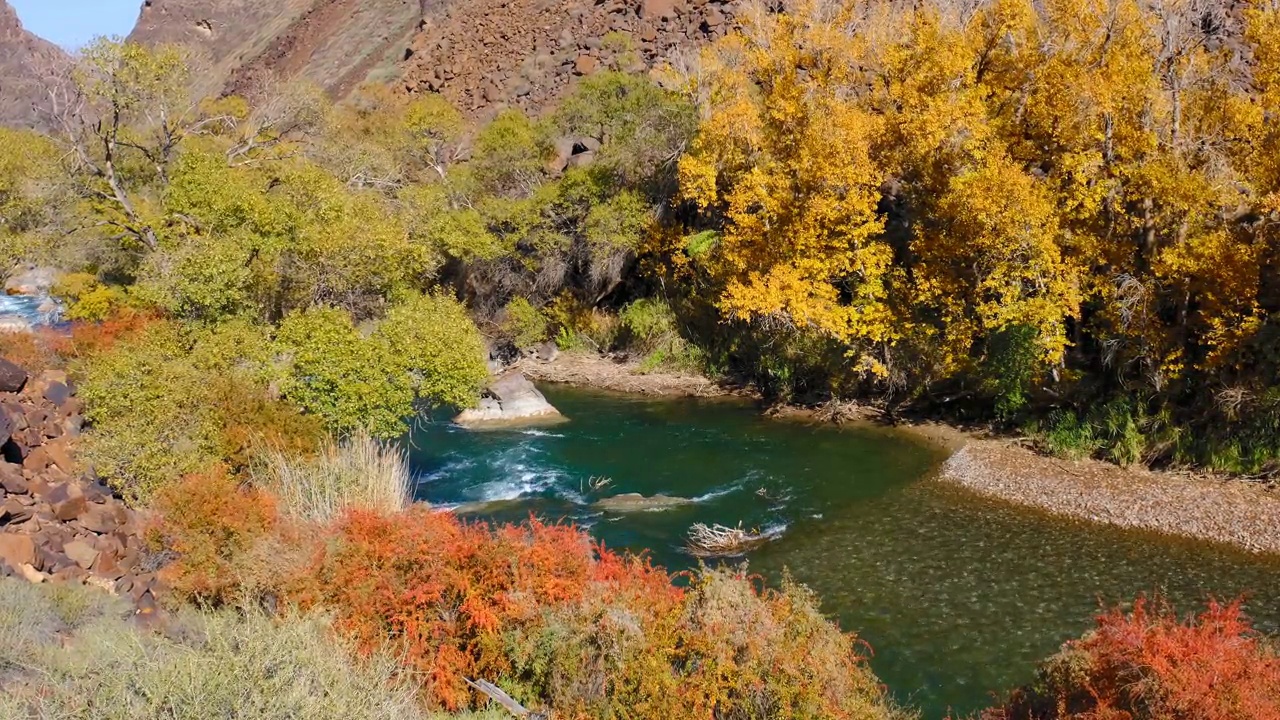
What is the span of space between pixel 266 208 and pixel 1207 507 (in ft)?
70.3

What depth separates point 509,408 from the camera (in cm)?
2783

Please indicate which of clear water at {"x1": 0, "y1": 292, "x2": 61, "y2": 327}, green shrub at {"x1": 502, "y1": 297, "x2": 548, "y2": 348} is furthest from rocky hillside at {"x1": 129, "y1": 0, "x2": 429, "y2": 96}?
green shrub at {"x1": 502, "y1": 297, "x2": 548, "y2": 348}

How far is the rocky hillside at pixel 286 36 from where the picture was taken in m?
83.0

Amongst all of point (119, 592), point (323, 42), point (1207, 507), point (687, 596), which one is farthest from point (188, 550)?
point (323, 42)

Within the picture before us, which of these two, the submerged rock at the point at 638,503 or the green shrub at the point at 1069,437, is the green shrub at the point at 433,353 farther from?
the green shrub at the point at 1069,437

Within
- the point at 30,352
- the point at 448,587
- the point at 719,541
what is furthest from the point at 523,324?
the point at 448,587

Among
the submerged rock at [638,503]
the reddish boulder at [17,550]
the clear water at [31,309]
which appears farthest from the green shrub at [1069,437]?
the clear water at [31,309]

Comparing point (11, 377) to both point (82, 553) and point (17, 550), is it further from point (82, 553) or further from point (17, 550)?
point (17, 550)

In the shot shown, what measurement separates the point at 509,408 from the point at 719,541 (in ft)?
41.5

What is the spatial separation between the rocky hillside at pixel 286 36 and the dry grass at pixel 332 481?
215 ft

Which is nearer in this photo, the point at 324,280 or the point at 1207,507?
the point at 1207,507

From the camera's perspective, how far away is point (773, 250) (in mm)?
26406

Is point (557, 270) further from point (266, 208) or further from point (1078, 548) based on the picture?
point (1078, 548)

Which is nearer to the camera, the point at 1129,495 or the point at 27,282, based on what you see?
the point at 1129,495
